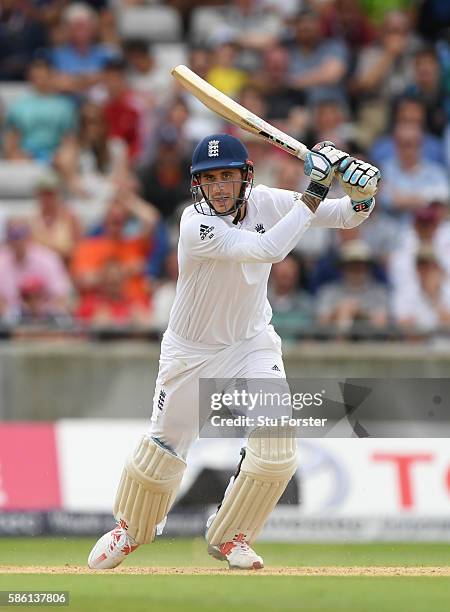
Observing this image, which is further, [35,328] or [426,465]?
[35,328]

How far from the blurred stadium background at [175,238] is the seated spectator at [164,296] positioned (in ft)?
0.07

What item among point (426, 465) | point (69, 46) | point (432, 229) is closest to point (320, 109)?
point (432, 229)

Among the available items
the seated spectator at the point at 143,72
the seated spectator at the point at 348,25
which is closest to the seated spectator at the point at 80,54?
the seated spectator at the point at 143,72

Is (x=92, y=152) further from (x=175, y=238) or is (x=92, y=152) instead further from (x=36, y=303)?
(x=36, y=303)

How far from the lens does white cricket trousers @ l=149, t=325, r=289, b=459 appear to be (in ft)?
22.9

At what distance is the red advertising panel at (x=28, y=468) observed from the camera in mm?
9539

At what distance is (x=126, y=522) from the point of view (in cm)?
712

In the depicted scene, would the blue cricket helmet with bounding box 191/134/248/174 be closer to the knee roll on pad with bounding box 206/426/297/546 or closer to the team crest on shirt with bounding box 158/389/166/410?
the team crest on shirt with bounding box 158/389/166/410

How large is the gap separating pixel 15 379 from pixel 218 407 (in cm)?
403

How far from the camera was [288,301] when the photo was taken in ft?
35.9

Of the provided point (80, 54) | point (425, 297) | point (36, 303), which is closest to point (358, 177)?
point (425, 297)

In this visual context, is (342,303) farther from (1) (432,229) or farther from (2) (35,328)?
(2) (35,328)

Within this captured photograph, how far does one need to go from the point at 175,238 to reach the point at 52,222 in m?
1.02

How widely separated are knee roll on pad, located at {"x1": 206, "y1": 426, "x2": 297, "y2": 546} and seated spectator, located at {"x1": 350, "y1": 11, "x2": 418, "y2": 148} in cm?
638
